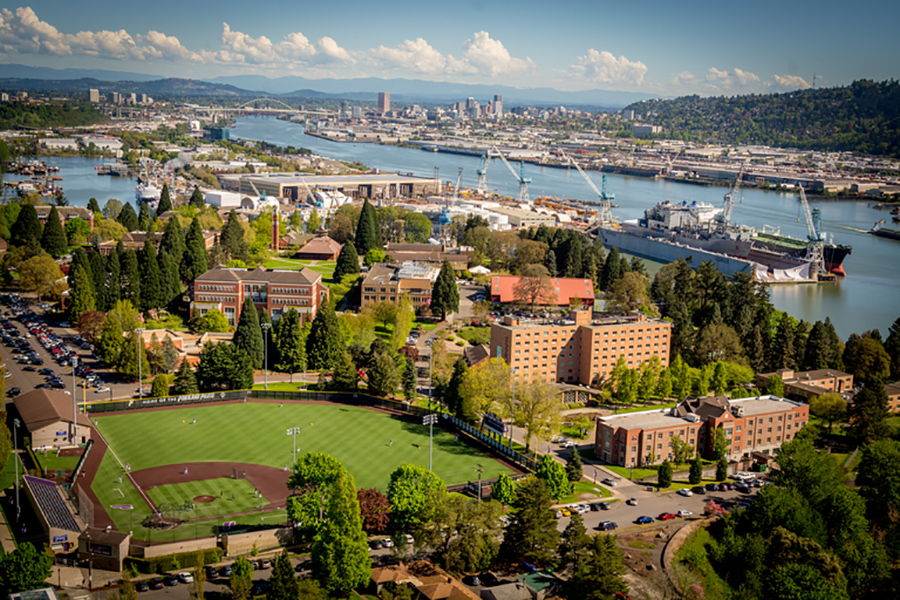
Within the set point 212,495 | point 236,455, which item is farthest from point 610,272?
point 212,495

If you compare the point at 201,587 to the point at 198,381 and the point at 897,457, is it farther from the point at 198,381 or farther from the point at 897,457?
the point at 897,457

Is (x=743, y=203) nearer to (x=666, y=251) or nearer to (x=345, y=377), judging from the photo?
(x=666, y=251)

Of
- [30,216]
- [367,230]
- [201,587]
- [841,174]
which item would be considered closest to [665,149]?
[841,174]

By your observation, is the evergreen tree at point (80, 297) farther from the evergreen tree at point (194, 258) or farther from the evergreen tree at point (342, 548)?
the evergreen tree at point (342, 548)

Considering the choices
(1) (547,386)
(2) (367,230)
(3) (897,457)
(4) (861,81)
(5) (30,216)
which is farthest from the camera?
(4) (861,81)

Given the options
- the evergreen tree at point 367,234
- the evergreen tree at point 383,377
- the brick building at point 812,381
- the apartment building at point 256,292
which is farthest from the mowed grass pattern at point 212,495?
the evergreen tree at point 367,234
